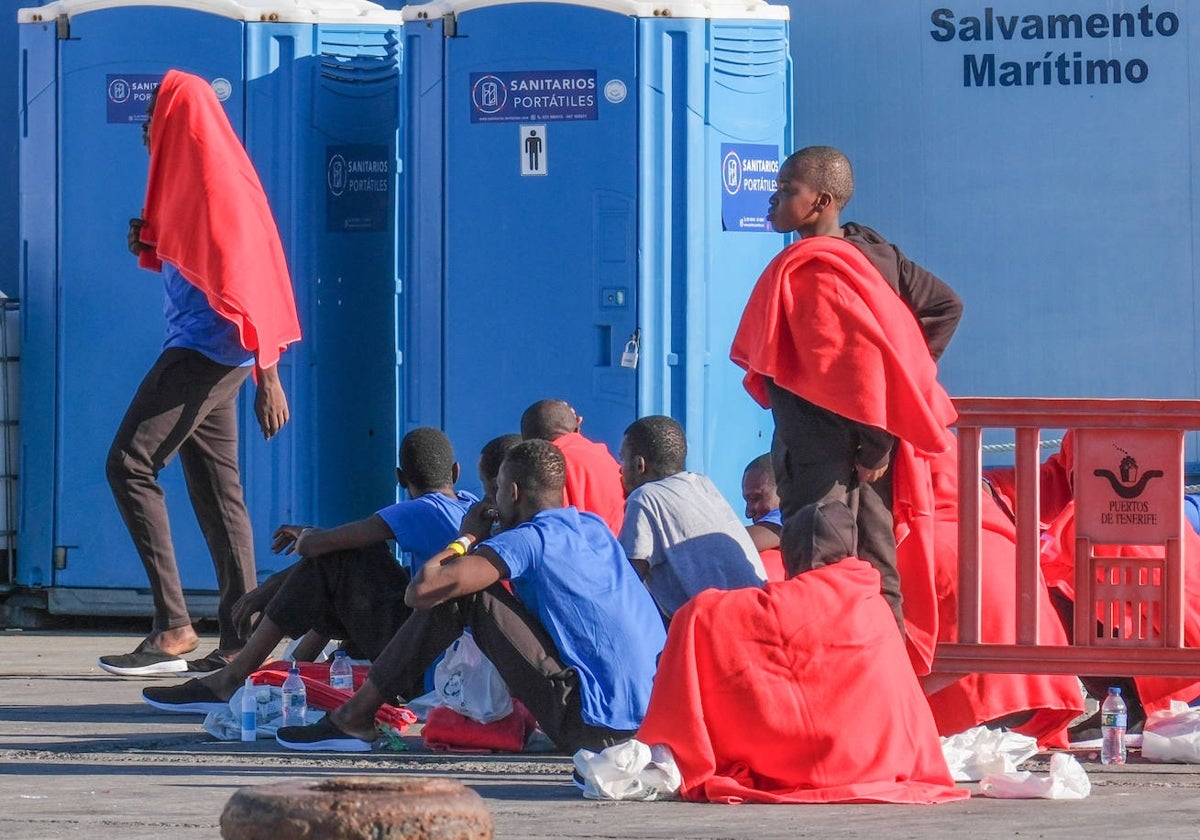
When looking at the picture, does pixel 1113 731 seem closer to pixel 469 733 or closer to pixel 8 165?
pixel 469 733

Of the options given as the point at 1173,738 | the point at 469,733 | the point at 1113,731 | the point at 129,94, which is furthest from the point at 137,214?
the point at 1173,738

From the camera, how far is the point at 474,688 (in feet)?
17.7

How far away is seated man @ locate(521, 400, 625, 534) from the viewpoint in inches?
240

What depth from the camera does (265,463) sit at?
8.02 m

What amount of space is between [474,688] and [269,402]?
1.66 meters

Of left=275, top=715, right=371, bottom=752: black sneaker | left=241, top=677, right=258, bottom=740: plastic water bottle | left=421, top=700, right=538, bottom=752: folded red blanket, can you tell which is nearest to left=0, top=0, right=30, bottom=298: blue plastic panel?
left=241, top=677, right=258, bottom=740: plastic water bottle

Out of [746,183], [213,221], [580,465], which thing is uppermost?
[746,183]

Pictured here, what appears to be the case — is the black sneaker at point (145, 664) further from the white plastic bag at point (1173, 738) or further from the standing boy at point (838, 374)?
the white plastic bag at point (1173, 738)

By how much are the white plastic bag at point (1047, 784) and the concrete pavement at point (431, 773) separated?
38 millimetres

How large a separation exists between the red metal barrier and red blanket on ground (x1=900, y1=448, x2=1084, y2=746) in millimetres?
68

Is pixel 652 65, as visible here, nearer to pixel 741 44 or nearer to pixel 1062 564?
pixel 741 44

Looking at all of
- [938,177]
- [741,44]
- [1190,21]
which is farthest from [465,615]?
[1190,21]

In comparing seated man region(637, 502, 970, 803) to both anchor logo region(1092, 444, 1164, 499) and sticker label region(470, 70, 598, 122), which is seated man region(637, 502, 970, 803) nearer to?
anchor logo region(1092, 444, 1164, 499)

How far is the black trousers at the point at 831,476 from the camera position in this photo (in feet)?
16.4
